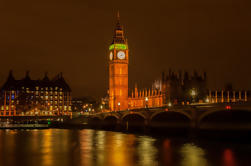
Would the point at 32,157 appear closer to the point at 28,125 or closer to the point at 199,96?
the point at 28,125

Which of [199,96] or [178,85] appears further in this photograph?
[178,85]

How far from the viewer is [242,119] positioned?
7381 cm

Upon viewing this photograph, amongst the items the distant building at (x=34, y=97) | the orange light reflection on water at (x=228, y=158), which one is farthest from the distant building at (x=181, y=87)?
the orange light reflection on water at (x=228, y=158)

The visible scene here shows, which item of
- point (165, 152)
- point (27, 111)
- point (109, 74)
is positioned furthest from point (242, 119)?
point (27, 111)

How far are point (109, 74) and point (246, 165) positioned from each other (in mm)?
126174

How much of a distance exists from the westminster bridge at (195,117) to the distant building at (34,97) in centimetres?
5467

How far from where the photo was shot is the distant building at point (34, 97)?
519 ft

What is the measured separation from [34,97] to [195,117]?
119612 millimetres

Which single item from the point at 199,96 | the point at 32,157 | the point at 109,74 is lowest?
the point at 32,157

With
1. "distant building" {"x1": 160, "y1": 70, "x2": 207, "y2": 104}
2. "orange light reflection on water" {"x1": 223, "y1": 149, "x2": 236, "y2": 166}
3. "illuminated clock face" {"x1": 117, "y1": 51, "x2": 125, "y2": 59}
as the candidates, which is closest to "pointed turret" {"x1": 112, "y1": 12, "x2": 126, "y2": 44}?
"illuminated clock face" {"x1": 117, "y1": 51, "x2": 125, "y2": 59}

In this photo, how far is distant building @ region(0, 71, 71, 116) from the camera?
519 ft

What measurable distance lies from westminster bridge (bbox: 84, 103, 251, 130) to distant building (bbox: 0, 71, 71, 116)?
5467 centimetres

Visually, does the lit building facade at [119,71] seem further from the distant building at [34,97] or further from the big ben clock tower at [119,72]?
the distant building at [34,97]

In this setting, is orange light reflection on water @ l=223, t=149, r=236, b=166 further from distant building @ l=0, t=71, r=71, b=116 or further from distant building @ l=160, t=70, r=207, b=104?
distant building @ l=0, t=71, r=71, b=116
